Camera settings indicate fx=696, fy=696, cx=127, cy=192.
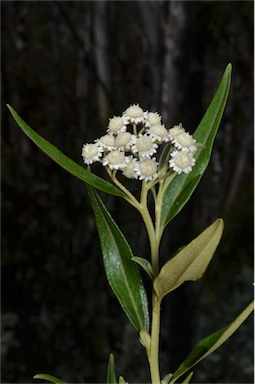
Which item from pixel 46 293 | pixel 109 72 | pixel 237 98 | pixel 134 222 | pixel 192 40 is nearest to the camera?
pixel 192 40

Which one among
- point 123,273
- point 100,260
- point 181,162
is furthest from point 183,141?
point 100,260

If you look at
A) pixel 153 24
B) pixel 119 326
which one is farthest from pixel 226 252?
pixel 153 24

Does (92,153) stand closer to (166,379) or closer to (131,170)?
(131,170)

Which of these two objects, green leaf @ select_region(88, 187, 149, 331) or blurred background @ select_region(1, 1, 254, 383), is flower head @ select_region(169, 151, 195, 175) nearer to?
green leaf @ select_region(88, 187, 149, 331)

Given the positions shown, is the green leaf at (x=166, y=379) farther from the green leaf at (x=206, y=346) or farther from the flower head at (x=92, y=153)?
the flower head at (x=92, y=153)

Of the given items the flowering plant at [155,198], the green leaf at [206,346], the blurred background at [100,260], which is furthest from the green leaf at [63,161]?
the blurred background at [100,260]

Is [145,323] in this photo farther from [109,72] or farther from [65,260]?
[109,72]

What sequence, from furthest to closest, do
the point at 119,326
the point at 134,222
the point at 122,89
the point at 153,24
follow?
the point at 122,89 < the point at 134,222 < the point at 119,326 < the point at 153,24
